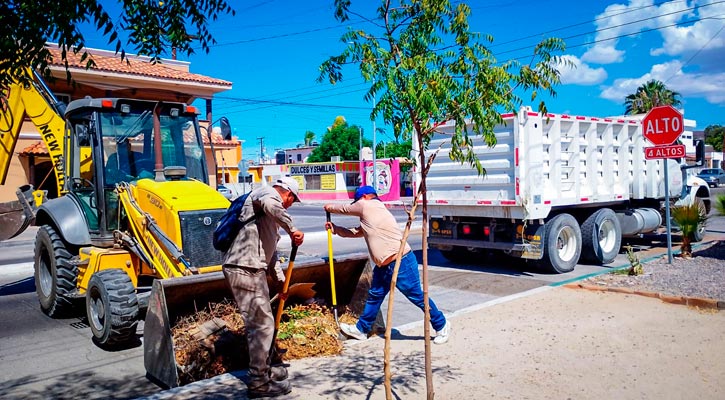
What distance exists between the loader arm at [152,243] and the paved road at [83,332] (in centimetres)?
99

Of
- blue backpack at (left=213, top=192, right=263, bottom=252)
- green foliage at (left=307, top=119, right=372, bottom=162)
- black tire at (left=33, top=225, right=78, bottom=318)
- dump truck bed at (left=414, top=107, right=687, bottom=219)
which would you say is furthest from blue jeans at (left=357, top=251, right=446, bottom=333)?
green foliage at (left=307, top=119, right=372, bottom=162)

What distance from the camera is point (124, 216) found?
7.07 meters

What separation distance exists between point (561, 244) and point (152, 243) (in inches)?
300

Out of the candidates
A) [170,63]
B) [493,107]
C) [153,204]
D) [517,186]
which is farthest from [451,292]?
[170,63]

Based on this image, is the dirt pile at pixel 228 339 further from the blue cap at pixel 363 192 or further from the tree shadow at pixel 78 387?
the blue cap at pixel 363 192

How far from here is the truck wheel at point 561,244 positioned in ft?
34.0

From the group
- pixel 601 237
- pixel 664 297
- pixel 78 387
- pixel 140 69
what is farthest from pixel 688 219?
pixel 140 69

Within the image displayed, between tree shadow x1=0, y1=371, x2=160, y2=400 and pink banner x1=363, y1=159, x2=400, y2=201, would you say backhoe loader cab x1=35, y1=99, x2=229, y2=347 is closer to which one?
tree shadow x1=0, y1=371, x2=160, y2=400

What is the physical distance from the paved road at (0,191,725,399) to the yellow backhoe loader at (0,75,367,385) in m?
0.30

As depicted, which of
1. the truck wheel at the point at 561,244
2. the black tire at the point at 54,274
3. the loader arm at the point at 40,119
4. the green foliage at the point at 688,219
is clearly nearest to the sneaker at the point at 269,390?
the black tire at the point at 54,274

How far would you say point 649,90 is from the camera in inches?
2030

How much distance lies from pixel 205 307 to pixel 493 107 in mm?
3452

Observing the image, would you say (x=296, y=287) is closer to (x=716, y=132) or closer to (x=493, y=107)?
(x=493, y=107)

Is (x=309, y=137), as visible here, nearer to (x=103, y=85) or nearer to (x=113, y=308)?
(x=103, y=85)
